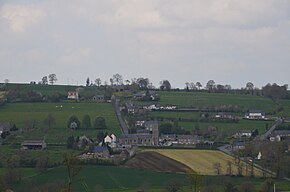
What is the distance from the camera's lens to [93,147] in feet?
244

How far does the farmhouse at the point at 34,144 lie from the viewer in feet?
239

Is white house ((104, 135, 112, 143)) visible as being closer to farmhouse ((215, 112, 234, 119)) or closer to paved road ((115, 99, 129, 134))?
paved road ((115, 99, 129, 134))

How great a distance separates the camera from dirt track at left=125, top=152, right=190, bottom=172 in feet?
212

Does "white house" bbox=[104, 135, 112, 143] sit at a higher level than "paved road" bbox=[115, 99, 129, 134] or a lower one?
lower

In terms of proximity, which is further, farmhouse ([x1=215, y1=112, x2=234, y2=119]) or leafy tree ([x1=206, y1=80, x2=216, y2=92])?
leafy tree ([x1=206, y1=80, x2=216, y2=92])

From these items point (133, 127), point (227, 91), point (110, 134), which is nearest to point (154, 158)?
point (110, 134)

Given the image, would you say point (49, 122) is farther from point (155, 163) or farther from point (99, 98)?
point (99, 98)

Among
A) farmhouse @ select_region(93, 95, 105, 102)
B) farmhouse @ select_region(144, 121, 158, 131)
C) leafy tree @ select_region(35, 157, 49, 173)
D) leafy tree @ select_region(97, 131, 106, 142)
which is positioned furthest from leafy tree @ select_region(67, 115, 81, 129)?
farmhouse @ select_region(93, 95, 105, 102)

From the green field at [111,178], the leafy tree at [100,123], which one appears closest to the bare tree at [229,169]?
the green field at [111,178]

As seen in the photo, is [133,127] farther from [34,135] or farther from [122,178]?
[122,178]

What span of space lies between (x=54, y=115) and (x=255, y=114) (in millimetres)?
29856

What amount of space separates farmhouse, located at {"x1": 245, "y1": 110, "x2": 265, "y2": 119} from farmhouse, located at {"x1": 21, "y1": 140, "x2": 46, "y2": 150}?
1481 inches

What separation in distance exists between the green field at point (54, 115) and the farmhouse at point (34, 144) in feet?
9.76

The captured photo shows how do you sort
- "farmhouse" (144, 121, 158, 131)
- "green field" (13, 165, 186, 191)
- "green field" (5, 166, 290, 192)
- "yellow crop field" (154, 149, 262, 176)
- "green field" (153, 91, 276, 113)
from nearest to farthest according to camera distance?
"green field" (5, 166, 290, 192) < "green field" (13, 165, 186, 191) < "yellow crop field" (154, 149, 262, 176) < "farmhouse" (144, 121, 158, 131) < "green field" (153, 91, 276, 113)
